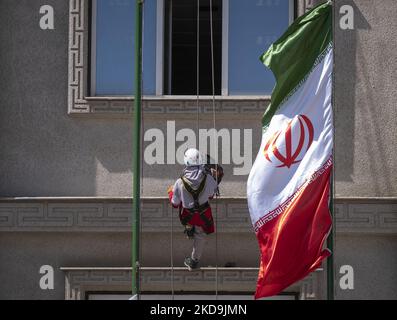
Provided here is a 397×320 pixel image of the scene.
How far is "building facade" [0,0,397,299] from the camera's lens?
12.2 m

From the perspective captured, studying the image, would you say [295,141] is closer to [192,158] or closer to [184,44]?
[192,158]

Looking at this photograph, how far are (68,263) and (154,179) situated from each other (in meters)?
1.18

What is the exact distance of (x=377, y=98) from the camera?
1237 cm

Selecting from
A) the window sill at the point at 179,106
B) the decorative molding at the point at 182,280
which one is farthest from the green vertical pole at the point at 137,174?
the window sill at the point at 179,106

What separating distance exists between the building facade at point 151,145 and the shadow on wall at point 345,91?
13 mm

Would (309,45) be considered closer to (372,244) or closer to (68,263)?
(372,244)

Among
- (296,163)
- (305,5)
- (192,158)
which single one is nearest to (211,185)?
(192,158)

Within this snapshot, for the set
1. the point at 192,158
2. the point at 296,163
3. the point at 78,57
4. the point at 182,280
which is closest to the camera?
the point at 296,163

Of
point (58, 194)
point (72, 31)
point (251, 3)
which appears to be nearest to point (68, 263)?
point (58, 194)

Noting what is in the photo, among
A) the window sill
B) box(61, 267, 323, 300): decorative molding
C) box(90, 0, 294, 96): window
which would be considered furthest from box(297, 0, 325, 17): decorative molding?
box(61, 267, 323, 300): decorative molding

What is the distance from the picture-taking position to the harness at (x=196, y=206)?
11.8 m

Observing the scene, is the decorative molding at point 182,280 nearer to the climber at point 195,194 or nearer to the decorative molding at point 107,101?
the climber at point 195,194

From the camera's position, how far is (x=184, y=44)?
12609 millimetres

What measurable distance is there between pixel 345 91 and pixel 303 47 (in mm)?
1688
